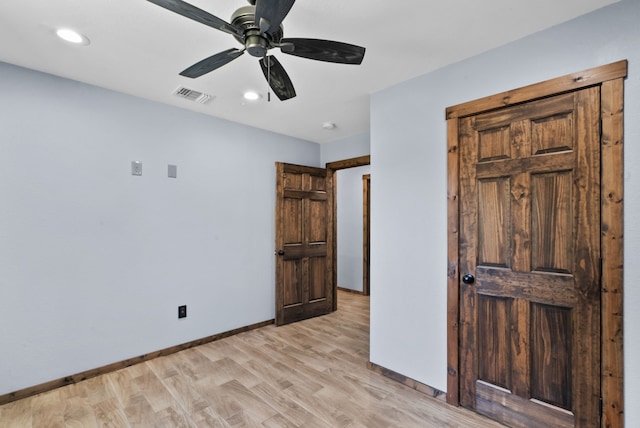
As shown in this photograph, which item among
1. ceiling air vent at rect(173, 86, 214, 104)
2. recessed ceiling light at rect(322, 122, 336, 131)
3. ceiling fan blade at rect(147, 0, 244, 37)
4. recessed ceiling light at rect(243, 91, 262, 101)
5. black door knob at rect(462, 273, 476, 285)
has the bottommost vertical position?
black door knob at rect(462, 273, 476, 285)

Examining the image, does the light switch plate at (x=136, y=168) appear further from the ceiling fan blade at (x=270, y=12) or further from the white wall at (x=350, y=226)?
the white wall at (x=350, y=226)

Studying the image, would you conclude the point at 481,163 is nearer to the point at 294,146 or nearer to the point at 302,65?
the point at 302,65

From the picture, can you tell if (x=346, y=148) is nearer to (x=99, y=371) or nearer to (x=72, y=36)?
(x=72, y=36)

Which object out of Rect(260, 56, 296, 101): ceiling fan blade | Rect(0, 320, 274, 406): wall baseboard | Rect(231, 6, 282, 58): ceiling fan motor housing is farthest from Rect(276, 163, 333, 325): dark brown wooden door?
Rect(231, 6, 282, 58): ceiling fan motor housing

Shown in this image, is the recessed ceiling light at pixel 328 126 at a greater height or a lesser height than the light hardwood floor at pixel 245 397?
greater

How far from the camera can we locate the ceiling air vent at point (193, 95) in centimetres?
277

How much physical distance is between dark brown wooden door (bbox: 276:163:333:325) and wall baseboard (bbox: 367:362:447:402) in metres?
1.53

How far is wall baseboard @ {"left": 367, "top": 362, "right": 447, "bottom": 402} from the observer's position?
7.46 ft

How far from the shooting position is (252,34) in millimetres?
1455

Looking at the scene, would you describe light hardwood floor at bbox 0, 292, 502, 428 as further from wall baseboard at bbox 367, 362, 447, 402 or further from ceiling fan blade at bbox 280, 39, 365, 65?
ceiling fan blade at bbox 280, 39, 365, 65

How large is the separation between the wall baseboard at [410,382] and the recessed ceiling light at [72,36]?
10.9 feet

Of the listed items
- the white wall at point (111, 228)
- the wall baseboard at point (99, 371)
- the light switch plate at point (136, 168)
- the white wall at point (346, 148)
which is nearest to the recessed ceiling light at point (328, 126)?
the white wall at point (346, 148)

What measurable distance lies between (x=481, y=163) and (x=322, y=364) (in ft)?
7.27

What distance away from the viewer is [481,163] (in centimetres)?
212
